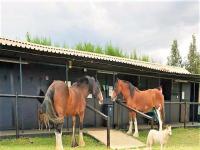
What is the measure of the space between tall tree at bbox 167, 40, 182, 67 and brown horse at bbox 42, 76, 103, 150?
27.6 metres

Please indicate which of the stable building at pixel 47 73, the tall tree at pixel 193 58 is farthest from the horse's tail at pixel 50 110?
the tall tree at pixel 193 58

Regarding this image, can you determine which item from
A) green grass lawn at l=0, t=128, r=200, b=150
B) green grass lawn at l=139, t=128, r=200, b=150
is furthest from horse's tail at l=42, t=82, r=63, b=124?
green grass lawn at l=139, t=128, r=200, b=150

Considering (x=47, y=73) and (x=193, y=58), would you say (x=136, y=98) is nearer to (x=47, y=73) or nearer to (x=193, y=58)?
(x=47, y=73)

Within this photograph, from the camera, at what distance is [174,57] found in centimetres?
3662

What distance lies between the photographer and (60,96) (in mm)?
8180

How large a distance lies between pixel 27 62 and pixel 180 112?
30.5 feet

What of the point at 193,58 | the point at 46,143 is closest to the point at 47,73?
the point at 46,143

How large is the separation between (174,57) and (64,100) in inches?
1167

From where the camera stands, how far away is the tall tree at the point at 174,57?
119 ft

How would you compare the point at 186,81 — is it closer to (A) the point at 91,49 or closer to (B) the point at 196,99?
(B) the point at 196,99

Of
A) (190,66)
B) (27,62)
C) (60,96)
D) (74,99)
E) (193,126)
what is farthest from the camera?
(190,66)

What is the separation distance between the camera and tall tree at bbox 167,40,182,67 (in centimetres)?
3619

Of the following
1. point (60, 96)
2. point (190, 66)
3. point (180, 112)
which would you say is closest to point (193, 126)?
point (180, 112)

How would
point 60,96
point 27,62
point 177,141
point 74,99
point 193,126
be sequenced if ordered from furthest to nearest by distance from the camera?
point 193,126 < point 177,141 < point 27,62 < point 74,99 < point 60,96
